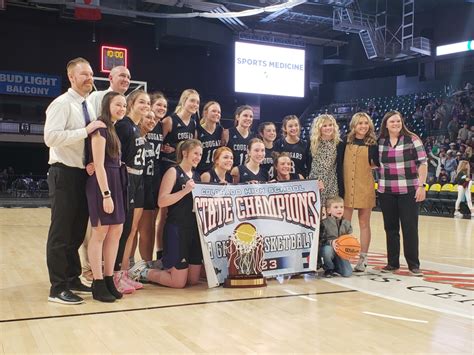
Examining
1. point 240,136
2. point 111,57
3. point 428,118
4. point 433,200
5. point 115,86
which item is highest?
point 111,57

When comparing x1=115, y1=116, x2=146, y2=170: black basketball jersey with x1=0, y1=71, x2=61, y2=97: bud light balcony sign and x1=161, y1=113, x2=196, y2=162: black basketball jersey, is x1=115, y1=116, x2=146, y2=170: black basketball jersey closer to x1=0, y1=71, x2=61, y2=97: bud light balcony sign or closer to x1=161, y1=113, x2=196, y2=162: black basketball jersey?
x1=161, y1=113, x2=196, y2=162: black basketball jersey

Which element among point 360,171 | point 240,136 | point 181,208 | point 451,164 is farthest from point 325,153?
point 451,164

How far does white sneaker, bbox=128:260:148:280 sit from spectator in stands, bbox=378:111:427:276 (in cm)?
236

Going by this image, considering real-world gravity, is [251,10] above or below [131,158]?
above

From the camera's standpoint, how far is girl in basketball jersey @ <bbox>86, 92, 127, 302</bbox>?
3.62 m

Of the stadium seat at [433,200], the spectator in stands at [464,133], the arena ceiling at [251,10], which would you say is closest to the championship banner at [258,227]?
the stadium seat at [433,200]

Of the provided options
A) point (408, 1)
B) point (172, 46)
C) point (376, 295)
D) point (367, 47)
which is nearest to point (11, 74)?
point (172, 46)

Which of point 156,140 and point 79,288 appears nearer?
point 79,288

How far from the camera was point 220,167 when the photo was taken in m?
4.57

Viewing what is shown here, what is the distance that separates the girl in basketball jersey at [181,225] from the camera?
4246mm

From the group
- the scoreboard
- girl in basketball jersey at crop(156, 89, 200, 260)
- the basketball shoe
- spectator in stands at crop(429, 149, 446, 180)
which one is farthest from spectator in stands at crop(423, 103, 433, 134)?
the basketball shoe

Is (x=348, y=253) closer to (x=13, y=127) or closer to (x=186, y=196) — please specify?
(x=186, y=196)

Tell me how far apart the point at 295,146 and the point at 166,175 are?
4.88ft

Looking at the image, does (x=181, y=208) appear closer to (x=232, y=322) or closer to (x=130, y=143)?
(x=130, y=143)
